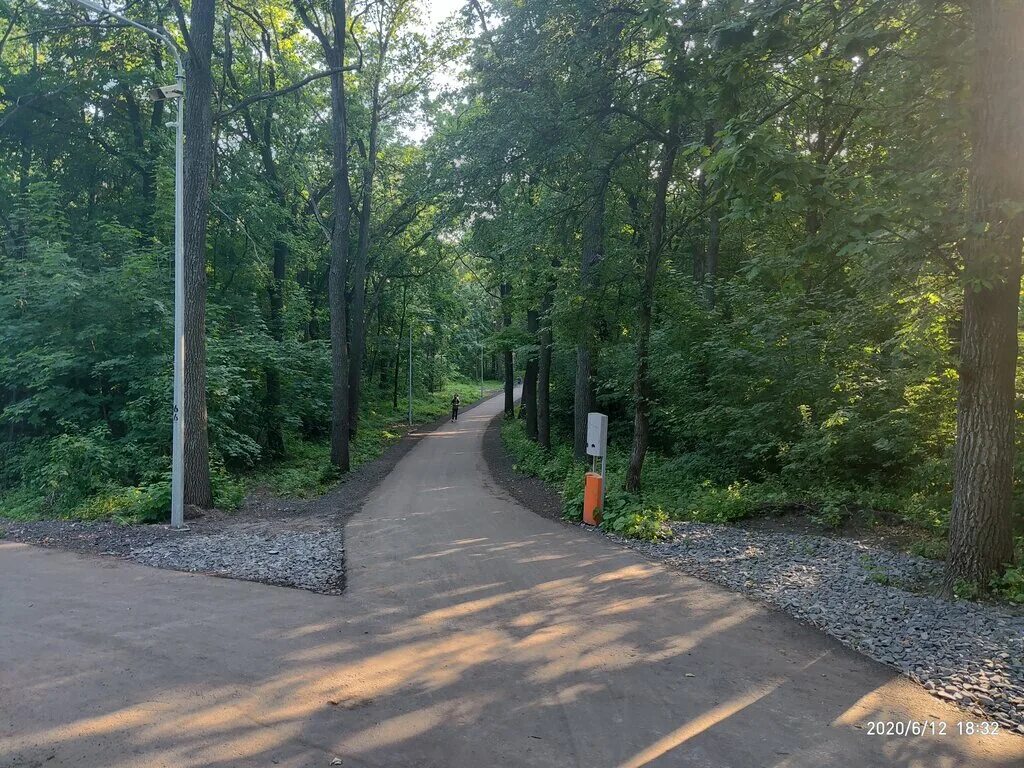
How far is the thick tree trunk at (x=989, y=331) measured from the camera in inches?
224

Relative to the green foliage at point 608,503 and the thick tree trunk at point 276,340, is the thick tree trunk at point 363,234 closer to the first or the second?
the thick tree trunk at point 276,340

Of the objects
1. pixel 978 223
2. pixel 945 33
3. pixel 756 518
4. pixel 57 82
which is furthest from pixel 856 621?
pixel 57 82

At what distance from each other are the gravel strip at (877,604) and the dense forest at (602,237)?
2.04 ft

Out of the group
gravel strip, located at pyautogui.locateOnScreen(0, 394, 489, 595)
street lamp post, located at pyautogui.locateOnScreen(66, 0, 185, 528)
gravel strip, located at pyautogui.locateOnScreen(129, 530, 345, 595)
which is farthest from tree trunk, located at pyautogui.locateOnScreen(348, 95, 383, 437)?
gravel strip, located at pyautogui.locateOnScreen(129, 530, 345, 595)

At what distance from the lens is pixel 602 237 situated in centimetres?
1569

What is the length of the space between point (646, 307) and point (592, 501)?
369cm

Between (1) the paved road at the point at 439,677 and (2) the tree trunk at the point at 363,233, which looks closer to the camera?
(1) the paved road at the point at 439,677

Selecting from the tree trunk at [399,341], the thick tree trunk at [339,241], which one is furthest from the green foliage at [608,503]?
the tree trunk at [399,341]

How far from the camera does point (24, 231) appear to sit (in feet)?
58.1

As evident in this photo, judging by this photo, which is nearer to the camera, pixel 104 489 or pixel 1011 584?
pixel 1011 584

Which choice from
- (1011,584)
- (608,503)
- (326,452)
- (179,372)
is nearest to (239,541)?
(179,372)

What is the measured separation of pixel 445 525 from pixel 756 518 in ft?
16.3

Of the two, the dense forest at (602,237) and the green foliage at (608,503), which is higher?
the dense forest at (602,237)

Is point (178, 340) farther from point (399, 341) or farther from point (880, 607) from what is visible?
point (399, 341)
